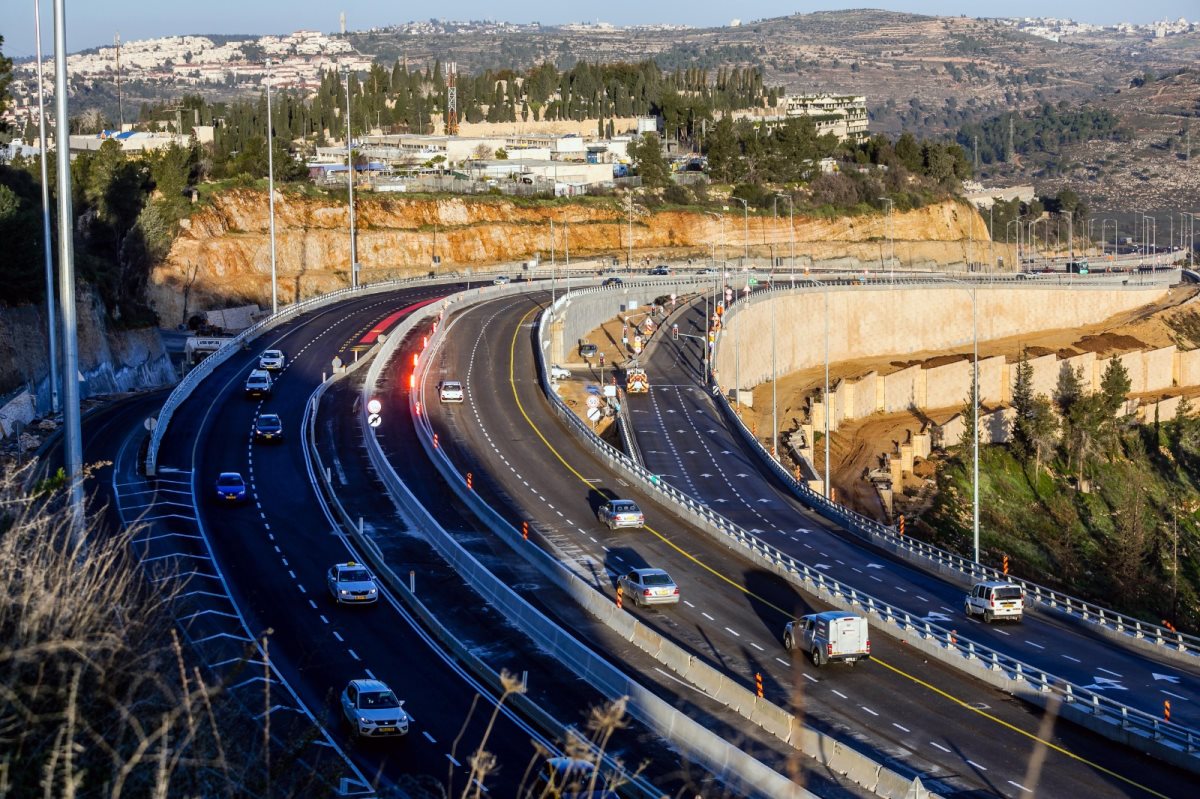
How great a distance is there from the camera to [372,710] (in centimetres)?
3030

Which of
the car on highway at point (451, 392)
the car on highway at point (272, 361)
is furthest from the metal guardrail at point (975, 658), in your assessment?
the car on highway at point (272, 361)

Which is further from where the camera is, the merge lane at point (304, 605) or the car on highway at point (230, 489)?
the car on highway at point (230, 489)

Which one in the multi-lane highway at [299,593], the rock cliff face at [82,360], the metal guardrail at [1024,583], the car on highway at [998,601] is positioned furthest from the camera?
the rock cliff face at [82,360]

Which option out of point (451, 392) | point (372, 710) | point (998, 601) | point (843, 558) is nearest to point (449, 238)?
point (451, 392)

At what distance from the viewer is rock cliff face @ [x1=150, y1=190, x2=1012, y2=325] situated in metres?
117

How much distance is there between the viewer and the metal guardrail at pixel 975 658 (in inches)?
1187

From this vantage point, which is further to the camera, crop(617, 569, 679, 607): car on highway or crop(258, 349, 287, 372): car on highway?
crop(258, 349, 287, 372): car on highway

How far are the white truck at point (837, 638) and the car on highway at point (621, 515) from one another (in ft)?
46.1

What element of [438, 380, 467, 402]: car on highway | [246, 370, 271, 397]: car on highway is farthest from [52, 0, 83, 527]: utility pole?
[438, 380, 467, 402]: car on highway

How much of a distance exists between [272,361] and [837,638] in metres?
44.7

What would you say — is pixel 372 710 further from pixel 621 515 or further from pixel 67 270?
pixel 621 515

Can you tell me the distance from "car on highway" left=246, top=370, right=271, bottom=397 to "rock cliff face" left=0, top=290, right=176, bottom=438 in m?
7.62

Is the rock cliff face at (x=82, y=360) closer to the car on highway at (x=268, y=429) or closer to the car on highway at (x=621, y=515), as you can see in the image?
the car on highway at (x=268, y=429)

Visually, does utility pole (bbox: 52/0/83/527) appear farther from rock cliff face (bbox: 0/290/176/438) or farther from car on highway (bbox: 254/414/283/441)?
car on highway (bbox: 254/414/283/441)
